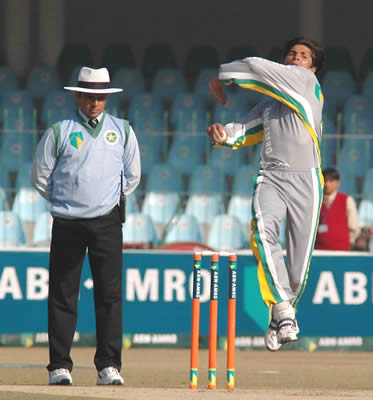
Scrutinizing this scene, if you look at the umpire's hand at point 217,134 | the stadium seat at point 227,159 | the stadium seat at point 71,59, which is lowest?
the stadium seat at point 227,159

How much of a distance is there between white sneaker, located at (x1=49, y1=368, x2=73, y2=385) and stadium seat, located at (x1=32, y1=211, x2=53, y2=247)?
521 centimetres

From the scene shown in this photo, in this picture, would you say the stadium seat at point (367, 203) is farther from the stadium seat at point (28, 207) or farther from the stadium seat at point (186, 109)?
the stadium seat at point (28, 207)

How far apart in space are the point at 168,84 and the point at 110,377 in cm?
959

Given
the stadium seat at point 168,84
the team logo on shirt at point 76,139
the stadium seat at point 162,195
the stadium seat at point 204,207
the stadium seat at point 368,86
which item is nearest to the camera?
the team logo on shirt at point 76,139

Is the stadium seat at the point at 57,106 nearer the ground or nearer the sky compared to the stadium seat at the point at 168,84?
nearer the ground

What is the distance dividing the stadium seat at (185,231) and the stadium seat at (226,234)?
0.17 m

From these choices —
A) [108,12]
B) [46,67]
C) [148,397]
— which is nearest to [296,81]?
[148,397]

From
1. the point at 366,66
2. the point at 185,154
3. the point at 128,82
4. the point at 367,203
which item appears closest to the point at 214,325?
the point at 367,203

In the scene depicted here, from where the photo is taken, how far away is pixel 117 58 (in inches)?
698

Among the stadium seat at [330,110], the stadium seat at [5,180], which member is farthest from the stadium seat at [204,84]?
the stadium seat at [5,180]

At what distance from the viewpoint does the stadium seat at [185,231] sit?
12977mm

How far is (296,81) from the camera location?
7.04 meters

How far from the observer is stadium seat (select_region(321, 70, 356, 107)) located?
1631 cm

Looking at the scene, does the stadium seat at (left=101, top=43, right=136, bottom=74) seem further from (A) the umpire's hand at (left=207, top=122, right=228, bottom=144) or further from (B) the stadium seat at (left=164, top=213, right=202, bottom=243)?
(A) the umpire's hand at (left=207, top=122, right=228, bottom=144)
